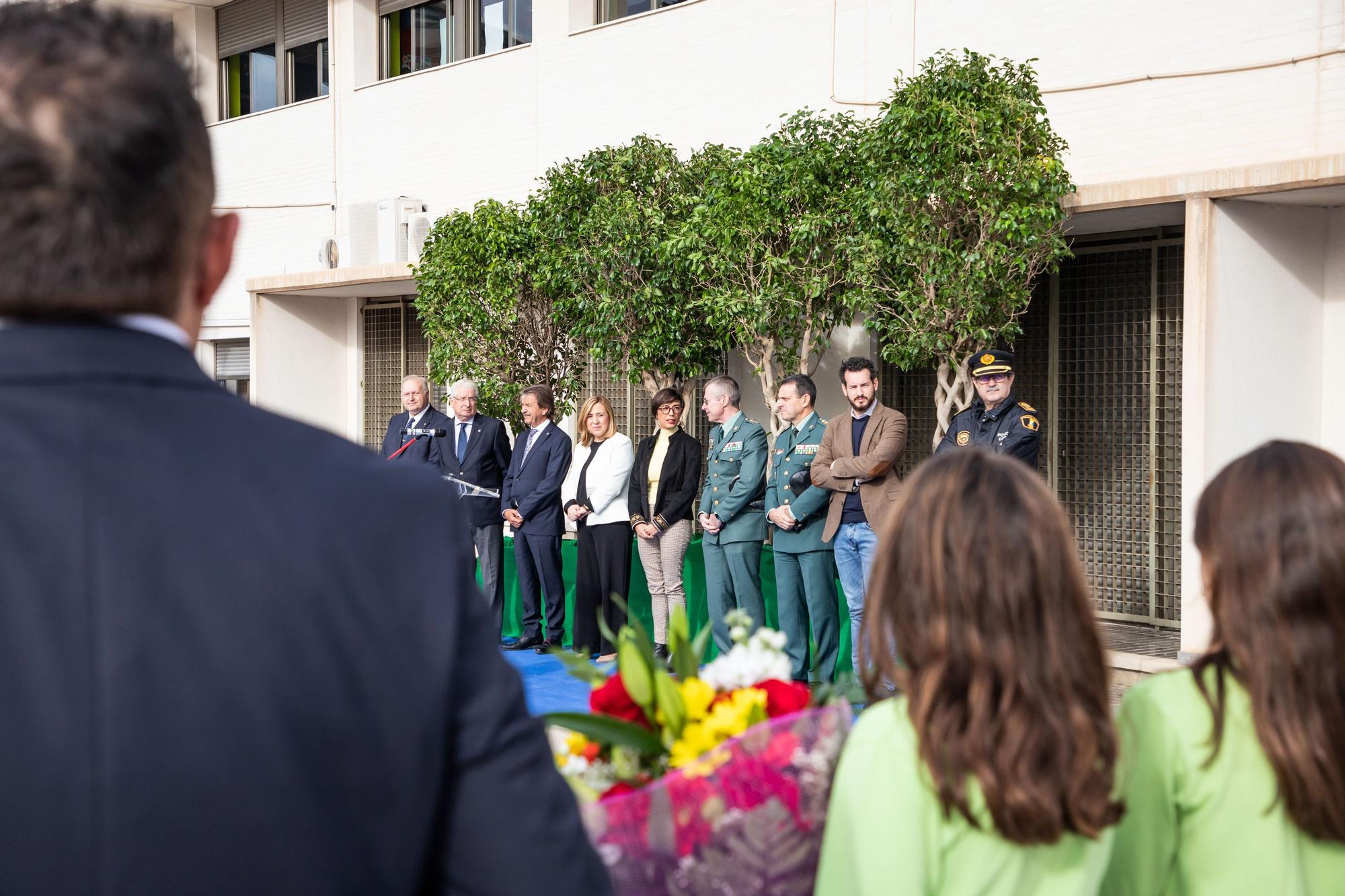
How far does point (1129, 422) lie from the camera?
854cm

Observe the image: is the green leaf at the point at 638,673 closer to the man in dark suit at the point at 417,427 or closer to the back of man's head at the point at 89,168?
the back of man's head at the point at 89,168

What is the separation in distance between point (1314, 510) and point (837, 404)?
26.2ft

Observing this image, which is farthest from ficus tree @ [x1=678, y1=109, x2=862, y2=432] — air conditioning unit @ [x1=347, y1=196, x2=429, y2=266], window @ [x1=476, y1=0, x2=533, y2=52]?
air conditioning unit @ [x1=347, y1=196, x2=429, y2=266]

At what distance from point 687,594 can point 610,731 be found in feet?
23.4

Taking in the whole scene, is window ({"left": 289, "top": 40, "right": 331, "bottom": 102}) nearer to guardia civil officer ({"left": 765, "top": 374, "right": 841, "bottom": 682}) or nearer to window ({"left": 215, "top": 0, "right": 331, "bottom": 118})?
window ({"left": 215, "top": 0, "right": 331, "bottom": 118})

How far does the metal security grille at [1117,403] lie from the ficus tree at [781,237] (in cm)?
135

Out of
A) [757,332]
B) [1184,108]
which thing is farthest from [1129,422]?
[757,332]

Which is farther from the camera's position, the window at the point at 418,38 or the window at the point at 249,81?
the window at the point at 249,81

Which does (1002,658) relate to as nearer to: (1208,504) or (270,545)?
(1208,504)

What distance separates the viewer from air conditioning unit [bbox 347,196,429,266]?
13.4m

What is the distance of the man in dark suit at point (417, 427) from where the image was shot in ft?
32.1

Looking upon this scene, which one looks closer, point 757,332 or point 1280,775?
point 1280,775

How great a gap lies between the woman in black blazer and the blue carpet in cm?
70

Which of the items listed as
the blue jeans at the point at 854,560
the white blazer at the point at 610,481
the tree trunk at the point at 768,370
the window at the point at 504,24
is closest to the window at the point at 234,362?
the window at the point at 504,24
